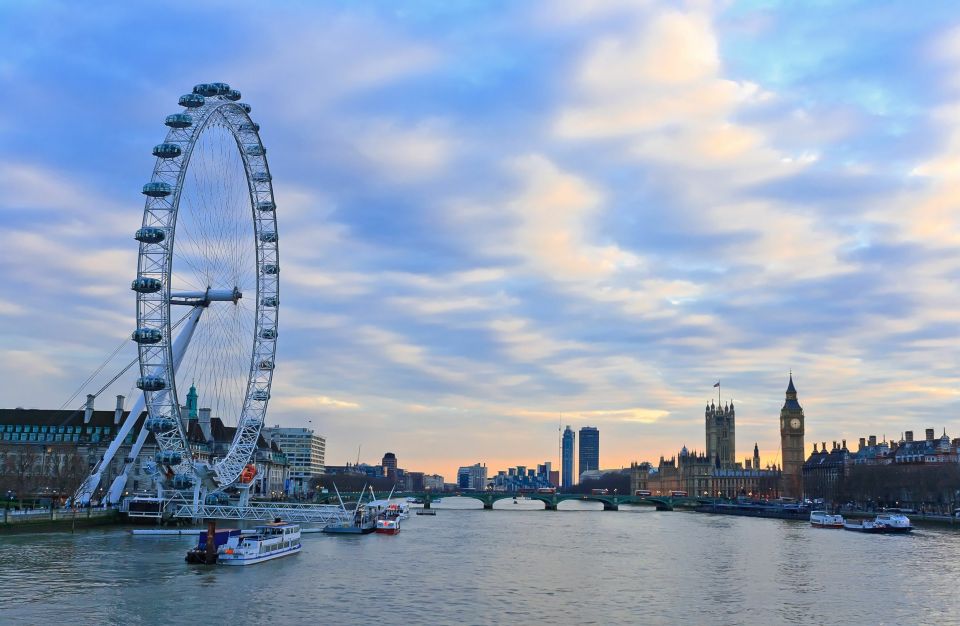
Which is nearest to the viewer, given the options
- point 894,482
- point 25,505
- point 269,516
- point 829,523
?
point 25,505

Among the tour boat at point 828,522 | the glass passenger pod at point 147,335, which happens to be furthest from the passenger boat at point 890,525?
the glass passenger pod at point 147,335

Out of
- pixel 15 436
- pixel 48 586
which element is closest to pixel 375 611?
pixel 48 586

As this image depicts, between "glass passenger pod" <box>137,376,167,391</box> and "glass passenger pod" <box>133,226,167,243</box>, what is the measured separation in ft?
40.1

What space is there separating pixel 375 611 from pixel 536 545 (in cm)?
4749

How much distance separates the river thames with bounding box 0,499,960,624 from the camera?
4862 cm

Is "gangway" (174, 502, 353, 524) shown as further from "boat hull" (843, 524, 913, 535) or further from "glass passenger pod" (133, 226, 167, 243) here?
"boat hull" (843, 524, 913, 535)

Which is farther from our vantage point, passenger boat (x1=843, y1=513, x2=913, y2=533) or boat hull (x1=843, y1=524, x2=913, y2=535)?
passenger boat (x1=843, y1=513, x2=913, y2=533)

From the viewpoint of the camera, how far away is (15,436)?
482 feet

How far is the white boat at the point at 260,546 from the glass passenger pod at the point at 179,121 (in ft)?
120

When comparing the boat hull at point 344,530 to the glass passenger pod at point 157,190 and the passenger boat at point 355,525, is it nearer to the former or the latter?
the passenger boat at point 355,525

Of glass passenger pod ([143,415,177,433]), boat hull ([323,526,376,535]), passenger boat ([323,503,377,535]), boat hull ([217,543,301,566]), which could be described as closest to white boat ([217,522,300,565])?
boat hull ([217,543,301,566])

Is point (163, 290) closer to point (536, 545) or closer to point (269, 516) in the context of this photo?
point (269, 516)

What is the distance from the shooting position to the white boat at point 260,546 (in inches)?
2689

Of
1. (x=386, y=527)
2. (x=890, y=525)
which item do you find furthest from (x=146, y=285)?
(x=890, y=525)
